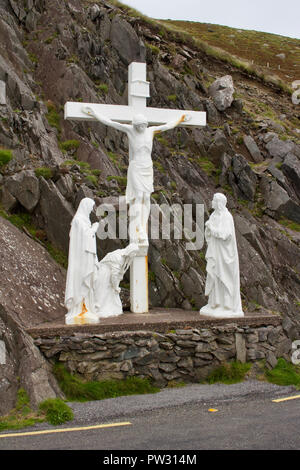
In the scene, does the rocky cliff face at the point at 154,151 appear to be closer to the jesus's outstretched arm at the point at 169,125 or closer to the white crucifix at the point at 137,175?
the white crucifix at the point at 137,175

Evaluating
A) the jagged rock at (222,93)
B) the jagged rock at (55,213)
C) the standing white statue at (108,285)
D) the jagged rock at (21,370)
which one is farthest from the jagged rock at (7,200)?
the jagged rock at (222,93)

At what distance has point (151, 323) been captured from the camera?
888 cm

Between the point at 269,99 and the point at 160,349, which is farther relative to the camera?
the point at 269,99

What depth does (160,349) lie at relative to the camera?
8.86 metres

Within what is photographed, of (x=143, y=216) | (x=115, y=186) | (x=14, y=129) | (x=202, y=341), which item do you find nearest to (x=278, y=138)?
(x=115, y=186)

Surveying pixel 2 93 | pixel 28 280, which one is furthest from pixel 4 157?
pixel 28 280

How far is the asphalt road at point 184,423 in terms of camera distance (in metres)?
5.96

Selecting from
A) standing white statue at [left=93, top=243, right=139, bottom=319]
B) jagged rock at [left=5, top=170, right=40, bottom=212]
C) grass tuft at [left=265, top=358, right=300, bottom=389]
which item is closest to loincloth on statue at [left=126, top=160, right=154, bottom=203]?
standing white statue at [left=93, top=243, right=139, bottom=319]

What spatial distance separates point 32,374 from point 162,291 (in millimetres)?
4832

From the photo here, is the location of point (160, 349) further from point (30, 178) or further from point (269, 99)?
point (269, 99)

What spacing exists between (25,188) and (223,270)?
5.59 meters

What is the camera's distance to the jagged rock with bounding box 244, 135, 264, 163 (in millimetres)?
20359

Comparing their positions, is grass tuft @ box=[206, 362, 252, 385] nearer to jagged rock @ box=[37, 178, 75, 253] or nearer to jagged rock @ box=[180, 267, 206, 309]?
jagged rock @ box=[180, 267, 206, 309]

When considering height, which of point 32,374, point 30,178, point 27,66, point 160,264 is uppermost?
point 27,66
